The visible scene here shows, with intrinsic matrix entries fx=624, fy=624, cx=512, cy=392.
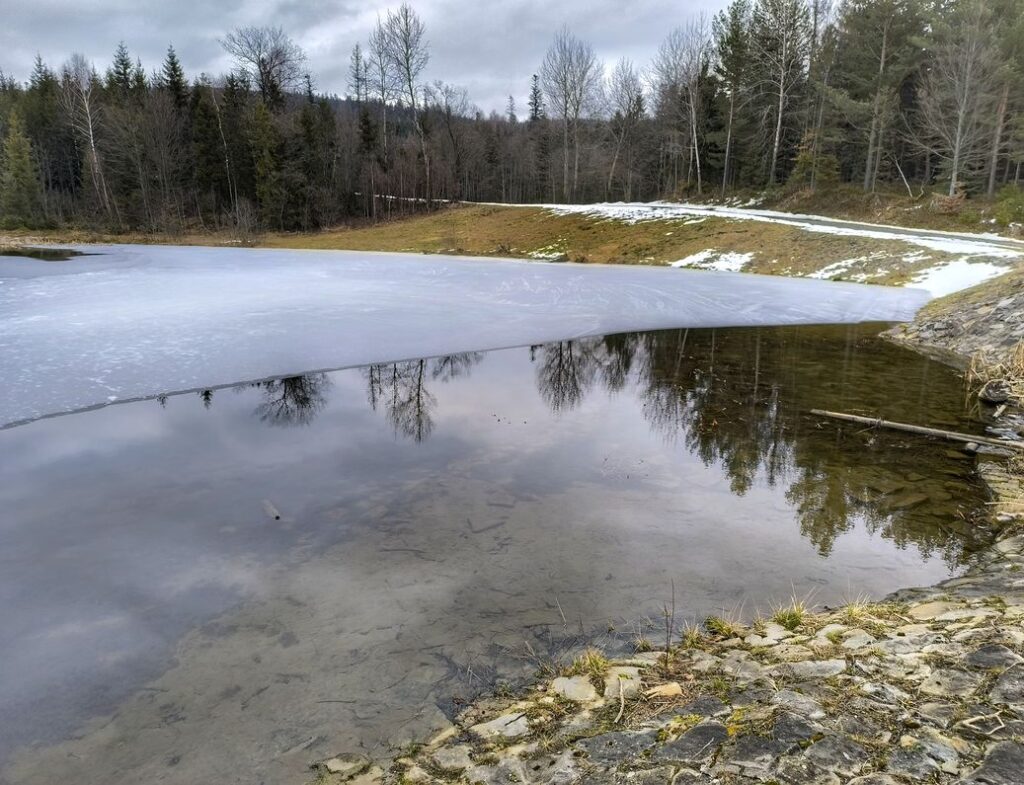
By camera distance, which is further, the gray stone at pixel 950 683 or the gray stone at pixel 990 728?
the gray stone at pixel 950 683

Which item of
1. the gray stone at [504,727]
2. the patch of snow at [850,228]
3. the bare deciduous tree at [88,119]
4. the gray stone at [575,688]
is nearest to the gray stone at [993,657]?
the gray stone at [575,688]

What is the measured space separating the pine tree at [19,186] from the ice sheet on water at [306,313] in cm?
3091

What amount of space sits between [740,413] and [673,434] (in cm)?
137

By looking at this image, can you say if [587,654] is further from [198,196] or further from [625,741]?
[198,196]

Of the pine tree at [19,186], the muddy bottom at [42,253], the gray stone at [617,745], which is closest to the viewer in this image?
the gray stone at [617,745]

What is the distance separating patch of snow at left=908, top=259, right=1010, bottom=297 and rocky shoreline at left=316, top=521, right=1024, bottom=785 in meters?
15.9

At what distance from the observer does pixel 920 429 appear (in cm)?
732

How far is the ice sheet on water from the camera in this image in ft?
32.1

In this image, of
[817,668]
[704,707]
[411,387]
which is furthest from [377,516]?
[411,387]

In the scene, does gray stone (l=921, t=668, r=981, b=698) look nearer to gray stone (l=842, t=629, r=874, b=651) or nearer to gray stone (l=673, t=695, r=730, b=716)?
gray stone (l=842, t=629, r=874, b=651)

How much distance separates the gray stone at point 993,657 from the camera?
293cm

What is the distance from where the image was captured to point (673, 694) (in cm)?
316

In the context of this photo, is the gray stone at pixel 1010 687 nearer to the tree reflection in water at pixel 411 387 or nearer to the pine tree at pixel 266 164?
the tree reflection in water at pixel 411 387

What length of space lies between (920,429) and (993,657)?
506 cm
